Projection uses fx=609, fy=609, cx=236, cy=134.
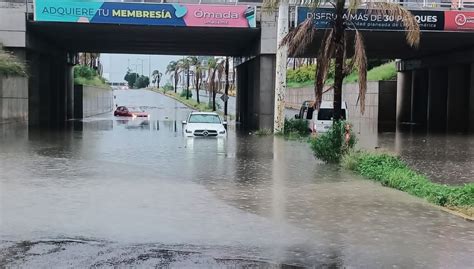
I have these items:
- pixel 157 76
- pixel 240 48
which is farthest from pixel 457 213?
pixel 157 76

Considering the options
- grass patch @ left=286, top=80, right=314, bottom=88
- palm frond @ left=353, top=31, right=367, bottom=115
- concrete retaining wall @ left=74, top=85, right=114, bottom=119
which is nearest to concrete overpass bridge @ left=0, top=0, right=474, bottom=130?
concrete retaining wall @ left=74, top=85, right=114, bottom=119

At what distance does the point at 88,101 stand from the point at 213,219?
180 feet

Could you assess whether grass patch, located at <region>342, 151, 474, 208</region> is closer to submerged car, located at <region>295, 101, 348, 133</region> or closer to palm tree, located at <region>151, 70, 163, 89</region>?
submerged car, located at <region>295, 101, 348, 133</region>

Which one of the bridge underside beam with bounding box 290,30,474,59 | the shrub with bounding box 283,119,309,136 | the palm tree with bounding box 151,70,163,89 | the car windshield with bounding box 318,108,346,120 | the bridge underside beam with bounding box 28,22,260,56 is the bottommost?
the shrub with bounding box 283,119,309,136

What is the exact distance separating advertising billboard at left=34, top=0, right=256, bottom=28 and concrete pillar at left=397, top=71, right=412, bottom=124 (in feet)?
79.8

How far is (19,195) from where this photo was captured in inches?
445

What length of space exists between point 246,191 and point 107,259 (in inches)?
223

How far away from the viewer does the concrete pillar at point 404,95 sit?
166ft

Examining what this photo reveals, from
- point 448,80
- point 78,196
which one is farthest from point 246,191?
point 448,80

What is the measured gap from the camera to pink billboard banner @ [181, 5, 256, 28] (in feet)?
98.6

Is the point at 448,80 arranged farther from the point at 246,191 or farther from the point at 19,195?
the point at 19,195

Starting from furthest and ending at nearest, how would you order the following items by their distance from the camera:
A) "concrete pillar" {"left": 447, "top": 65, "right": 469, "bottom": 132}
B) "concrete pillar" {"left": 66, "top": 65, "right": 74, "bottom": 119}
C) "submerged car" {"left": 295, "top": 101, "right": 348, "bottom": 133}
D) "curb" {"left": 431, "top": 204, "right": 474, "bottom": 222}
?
1. "concrete pillar" {"left": 66, "top": 65, "right": 74, "bottom": 119}
2. "concrete pillar" {"left": 447, "top": 65, "right": 469, "bottom": 132}
3. "submerged car" {"left": 295, "top": 101, "right": 348, "bottom": 133}
4. "curb" {"left": 431, "top": 204, "right": 474, "bottom": 222}

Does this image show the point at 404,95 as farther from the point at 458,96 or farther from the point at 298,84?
the point at 298,84

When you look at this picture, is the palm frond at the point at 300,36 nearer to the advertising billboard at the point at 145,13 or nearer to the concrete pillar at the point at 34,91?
the advertising billboard at the point at 145,13
